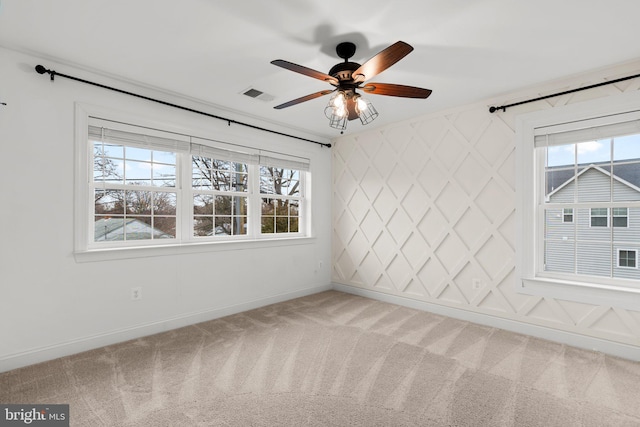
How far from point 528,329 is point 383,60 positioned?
2.96 meters

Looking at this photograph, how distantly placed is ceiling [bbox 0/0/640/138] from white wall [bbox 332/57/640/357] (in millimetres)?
493

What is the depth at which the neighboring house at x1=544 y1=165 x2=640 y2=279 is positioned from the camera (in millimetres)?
2695

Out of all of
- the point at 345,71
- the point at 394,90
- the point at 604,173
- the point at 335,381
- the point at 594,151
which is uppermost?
the point at 345,71

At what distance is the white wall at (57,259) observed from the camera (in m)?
2.33

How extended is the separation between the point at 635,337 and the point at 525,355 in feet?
2.95

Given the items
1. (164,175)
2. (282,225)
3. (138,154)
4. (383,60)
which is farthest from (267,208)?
(383,60)

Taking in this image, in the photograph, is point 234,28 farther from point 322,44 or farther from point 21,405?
point 21,405

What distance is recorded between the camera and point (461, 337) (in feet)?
9.86

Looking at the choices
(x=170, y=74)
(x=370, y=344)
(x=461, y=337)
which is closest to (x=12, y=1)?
(x=170, y=74)

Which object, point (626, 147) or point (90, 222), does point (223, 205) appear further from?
point (626, 147)

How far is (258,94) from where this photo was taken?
321 centimetres

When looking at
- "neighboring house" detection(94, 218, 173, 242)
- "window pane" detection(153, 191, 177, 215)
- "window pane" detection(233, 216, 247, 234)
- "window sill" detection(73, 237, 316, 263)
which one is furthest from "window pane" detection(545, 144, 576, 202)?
"neighboring house" detection(94, 218, 173, 242)

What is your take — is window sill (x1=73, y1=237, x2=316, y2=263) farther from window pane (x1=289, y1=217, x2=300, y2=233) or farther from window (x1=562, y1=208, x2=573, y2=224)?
window (x1=562, y1=208, x2=573, y2=224)

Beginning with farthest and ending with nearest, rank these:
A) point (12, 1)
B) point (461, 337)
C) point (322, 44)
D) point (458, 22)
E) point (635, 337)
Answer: point (461, 337) < point (635, 337) < point (322, 44) < point (458, 22) < point (12, 1)
